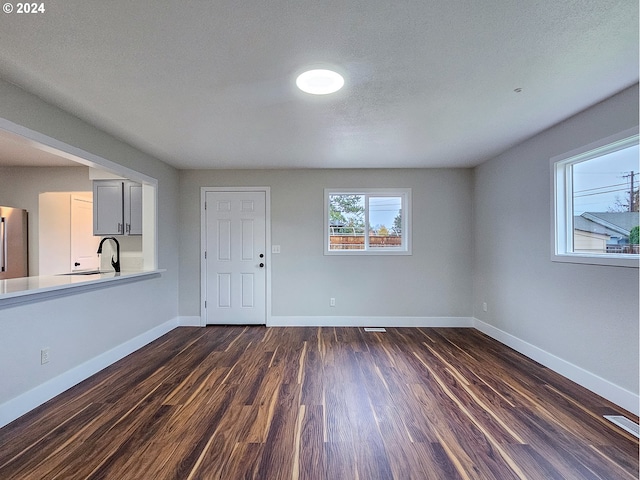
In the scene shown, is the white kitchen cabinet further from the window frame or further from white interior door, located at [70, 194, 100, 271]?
the window frame

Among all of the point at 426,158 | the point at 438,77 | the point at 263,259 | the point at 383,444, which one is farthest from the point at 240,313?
the point at 438,77

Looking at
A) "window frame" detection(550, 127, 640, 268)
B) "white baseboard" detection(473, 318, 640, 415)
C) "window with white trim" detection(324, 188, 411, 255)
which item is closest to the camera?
"white baseboard" detection(473, 318, 640, 415)

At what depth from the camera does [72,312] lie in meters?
2.72

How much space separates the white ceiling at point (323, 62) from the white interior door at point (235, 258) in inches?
64.4

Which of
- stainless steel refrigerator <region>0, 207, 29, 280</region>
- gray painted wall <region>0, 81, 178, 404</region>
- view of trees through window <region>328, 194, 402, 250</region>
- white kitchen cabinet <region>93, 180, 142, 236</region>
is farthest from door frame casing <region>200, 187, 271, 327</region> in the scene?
stainless steel refrigerator <region>0, 207, 29, 280</region>

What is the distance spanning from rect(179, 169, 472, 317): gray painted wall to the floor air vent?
2.48 metres

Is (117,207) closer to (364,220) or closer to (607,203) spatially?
(364,220)

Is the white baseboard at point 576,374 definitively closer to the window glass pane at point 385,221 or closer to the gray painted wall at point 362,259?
the gray painted wall at point 362,259

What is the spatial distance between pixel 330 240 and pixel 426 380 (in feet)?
8.07

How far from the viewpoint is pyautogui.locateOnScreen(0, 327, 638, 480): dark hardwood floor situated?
1.71m

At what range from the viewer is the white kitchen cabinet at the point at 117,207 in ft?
Result: 13.2

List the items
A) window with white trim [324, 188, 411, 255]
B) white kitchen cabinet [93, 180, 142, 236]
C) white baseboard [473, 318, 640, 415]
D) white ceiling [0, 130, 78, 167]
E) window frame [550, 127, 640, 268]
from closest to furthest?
white baseboard [473, 318, 640, 415], window frame [550, 127, 640, 268], white ceiling [0, 130, 78, 167], white kitchen cabinet [93, 180, 142, 236], window with white trim [324, 188, 411, 255]

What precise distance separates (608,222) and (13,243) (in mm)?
6852

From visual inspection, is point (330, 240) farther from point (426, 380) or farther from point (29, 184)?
point (29, 184)
